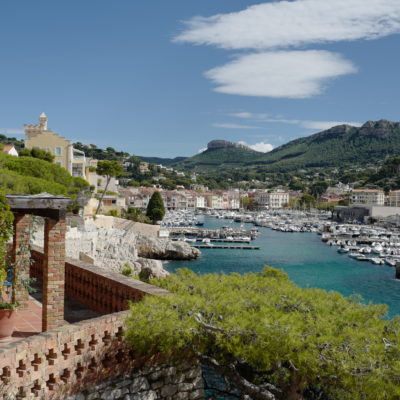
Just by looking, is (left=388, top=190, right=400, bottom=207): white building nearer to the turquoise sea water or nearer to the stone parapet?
the turquoise sea water

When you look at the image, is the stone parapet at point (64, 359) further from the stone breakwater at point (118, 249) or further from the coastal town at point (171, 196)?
the coastal town at point (171, 196)

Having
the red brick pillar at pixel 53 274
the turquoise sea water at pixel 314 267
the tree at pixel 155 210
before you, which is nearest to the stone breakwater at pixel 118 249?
the turquoise sea water at pixel 314 267

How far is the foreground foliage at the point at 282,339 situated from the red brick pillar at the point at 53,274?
3.57 feet

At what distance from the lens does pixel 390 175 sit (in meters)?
151

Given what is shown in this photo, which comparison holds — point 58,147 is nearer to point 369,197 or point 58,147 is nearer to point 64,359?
point 64,359

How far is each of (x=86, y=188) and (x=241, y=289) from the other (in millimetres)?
36967

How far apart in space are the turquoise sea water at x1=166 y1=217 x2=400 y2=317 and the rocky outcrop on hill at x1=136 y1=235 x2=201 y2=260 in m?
1.20

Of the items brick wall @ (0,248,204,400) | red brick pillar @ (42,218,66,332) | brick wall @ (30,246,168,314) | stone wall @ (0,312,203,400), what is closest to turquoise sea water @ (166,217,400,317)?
brick wall @ (30,246,168,314)

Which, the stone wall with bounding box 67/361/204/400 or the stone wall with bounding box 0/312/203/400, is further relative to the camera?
the stone wall with bounding box 67/361/204/400

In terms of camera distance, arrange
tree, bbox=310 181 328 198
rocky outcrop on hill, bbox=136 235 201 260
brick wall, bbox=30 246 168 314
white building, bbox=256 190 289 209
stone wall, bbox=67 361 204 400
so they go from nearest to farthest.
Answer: stone wall, bbox=67 361 204 400 < brick wall, bbox=30 246 168 314 < rocky outcrop on hill, bbox=136 235 201 260 < white building, bbox=256 190 289 209 < tree, bbox=310 181 328 198

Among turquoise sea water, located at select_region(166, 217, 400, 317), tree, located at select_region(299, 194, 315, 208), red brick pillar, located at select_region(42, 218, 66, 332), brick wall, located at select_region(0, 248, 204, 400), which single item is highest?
tree, located at select_region(299, 194, 315, 208)

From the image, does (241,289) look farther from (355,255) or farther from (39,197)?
(355,255)

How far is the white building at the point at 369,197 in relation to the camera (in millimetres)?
135625

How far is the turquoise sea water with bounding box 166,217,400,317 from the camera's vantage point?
38.5 metres
